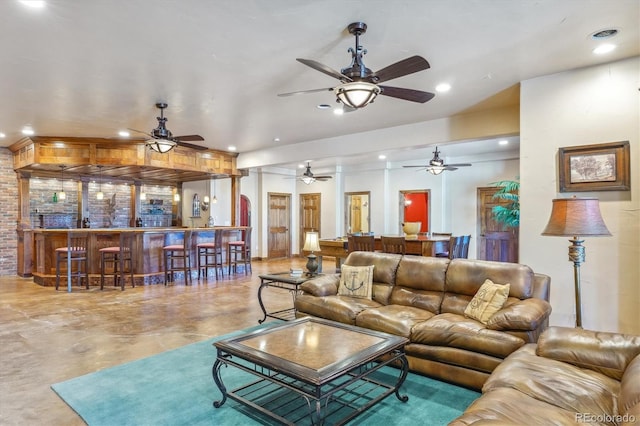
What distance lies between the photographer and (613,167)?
140 inches

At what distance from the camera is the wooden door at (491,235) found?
330 inches

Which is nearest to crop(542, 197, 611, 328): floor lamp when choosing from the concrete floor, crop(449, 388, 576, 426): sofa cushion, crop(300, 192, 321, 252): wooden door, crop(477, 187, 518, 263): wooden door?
crop(449, 388, 576, 426): sofa cushion

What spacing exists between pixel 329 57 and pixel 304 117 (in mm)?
2184

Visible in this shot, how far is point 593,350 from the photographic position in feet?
6.95

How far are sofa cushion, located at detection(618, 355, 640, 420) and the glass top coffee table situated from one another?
3.87ft

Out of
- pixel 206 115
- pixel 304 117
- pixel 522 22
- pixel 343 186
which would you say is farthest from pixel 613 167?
pixel 343 186

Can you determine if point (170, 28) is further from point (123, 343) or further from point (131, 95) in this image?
point (123, 343)

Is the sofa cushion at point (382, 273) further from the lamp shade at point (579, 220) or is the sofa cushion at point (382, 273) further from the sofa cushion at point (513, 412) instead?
the sofa cushion at point (513, 412)

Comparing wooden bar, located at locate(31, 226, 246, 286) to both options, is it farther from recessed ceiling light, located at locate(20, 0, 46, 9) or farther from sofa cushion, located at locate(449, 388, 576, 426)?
sofa cushion, located at locate(449, 388, 576, 426)

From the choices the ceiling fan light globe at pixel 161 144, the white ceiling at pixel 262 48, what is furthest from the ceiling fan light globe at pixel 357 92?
the ceiling fan light globe at pixel 161 144

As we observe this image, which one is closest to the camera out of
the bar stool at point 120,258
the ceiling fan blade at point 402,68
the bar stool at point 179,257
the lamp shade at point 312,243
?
the ceiling fan blade at point 402,68

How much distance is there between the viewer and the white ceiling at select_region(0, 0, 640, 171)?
106 inches

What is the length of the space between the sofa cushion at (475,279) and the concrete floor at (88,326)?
7.84ft

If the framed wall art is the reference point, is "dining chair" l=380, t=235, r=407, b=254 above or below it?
below
